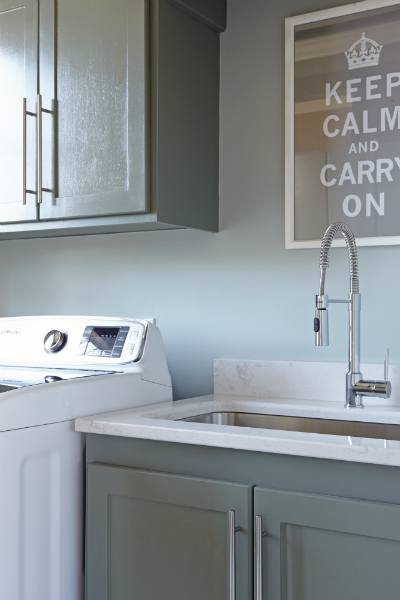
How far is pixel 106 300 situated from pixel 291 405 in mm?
784

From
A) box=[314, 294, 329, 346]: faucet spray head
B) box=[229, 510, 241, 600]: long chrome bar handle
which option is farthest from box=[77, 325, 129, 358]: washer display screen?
box=[229, 510, 241, 600]: long chrome bar handle

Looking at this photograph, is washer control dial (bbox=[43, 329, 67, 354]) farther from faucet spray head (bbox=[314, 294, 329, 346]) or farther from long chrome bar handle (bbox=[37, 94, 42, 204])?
faucet spray head (bbox=[314, 294, 329, 346])

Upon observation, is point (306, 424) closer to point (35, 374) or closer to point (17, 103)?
point (35, 374)

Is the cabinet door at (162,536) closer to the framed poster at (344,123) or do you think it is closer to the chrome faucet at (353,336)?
the chrome faucet at (353,336)

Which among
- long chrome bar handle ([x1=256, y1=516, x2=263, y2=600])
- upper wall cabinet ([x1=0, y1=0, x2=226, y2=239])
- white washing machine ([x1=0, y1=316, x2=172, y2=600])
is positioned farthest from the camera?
upper wall cabinet ([x1=0, y1=0, x2=226, y2=239])

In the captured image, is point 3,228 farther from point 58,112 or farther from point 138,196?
point 138,196

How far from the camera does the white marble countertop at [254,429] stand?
46.0 inches

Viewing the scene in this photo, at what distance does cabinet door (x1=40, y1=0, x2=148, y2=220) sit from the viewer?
1708 mm

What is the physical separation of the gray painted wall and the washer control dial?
0.28 m

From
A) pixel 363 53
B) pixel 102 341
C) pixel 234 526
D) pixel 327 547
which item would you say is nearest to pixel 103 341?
pixel 102 341

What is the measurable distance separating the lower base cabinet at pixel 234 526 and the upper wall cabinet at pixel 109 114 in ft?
2.22

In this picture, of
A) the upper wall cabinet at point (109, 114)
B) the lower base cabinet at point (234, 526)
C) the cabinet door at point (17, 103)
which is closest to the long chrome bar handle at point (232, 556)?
the lower base cabinet at point (234, 526)

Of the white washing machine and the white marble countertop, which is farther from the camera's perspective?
the white washing machine

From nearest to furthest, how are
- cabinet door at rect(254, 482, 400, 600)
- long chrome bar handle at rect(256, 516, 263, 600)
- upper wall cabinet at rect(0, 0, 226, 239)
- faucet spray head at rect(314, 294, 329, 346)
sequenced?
cabinet door at rect(254, 482, 400, 600), long chrome bar handle at rect(256, 516, 263, 600), faucet spray head at rect(314, 294, 329, 346), upper wall cabinet at rect(0, 0, 226, 239)
